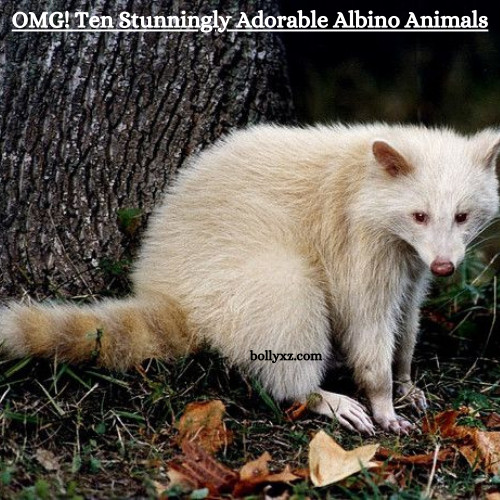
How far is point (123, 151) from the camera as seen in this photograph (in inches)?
200

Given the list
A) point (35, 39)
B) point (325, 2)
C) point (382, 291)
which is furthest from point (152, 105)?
point (325, 2)

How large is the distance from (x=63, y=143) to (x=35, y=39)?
0.57 meters

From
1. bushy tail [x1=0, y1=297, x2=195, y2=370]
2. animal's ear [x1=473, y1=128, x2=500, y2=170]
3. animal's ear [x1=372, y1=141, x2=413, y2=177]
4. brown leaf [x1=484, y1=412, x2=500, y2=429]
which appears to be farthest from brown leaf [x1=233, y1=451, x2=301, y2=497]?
animal's ear [x1=473, y1=128, x2=500, y2=170]

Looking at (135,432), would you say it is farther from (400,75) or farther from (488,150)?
(400,75)

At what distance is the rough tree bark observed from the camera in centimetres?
495

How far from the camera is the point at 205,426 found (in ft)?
13.7

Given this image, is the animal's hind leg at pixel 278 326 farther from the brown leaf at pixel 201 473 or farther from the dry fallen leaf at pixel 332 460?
the brown leaf at pixel 201 473

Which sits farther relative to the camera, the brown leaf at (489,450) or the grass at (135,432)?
the brown leaf at (489,450)

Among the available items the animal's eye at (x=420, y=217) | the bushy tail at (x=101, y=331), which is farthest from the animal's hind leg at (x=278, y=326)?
the animal's eye at (x=420, y=217)

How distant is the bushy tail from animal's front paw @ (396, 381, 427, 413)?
1224 millimetres

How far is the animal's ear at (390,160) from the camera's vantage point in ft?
14.4

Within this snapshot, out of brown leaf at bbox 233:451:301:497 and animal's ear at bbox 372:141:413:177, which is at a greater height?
animal's ear at bbox 372:141:413:177

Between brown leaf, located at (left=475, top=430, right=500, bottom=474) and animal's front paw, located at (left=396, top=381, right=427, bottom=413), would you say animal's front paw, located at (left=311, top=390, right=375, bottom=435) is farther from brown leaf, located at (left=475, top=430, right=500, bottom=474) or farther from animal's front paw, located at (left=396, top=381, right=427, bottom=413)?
brown leaf, located at (left=475, top=430, right=500, bottom=474)

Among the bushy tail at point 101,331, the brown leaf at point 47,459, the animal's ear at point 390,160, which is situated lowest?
the brown leaf at point 47,459
